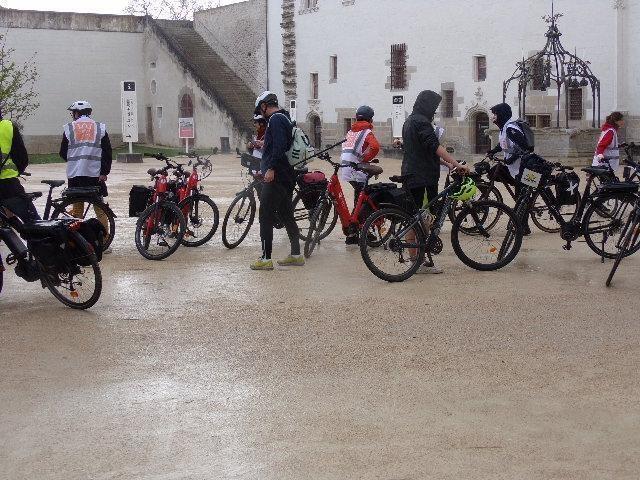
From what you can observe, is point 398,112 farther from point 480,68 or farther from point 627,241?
point 627,241

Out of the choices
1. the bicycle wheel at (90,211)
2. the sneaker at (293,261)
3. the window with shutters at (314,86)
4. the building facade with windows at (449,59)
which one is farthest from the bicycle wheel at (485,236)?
the window with shutters at (314,86)

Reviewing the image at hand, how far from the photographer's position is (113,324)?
303 inches

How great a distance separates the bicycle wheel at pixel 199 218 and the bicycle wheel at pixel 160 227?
35 centimetres

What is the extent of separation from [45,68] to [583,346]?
3733 cm

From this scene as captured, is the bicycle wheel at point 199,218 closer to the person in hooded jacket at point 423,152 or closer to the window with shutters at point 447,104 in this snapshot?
the person in hooded jacket at point 423,152

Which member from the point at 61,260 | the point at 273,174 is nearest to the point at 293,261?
the point at 273,174

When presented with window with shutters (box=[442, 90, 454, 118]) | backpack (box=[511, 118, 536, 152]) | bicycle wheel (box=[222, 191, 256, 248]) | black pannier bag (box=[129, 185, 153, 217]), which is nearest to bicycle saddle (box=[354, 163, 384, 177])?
bicycle wheel (box=[222, 191, 256, 248])

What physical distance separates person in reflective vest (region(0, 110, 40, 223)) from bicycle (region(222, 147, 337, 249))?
2786 millimetres

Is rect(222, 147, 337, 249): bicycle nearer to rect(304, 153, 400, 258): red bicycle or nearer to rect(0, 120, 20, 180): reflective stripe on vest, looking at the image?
rect(304, 153, 400, 258): red bicycle

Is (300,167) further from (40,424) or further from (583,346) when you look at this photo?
(40,424)

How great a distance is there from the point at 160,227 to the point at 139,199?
2.39ft

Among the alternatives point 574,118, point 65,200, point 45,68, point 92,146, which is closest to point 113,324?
point 65,200

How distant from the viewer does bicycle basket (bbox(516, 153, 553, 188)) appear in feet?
34.6

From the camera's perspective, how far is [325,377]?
20.1 feet
